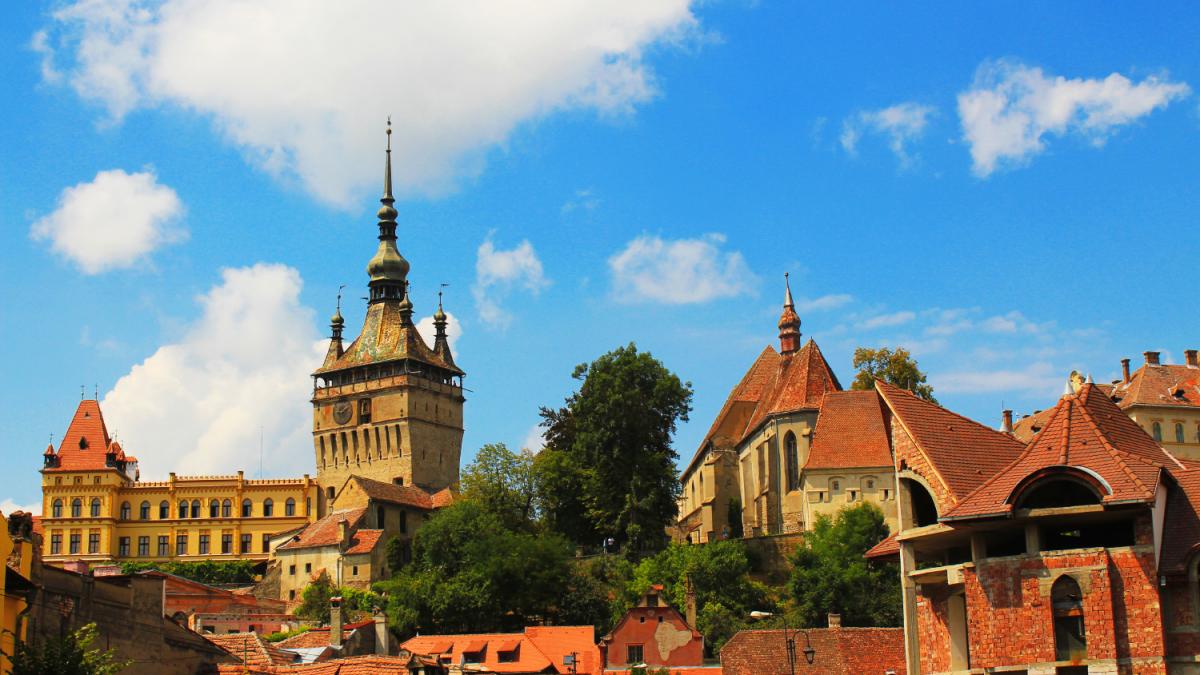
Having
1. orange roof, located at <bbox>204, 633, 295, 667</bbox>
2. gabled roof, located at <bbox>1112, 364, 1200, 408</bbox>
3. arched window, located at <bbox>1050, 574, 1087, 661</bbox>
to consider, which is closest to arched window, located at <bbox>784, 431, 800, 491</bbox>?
gabled roof, located at <bbox>1112, 364, 1200, 408</bbox>

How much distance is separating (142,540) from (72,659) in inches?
3674

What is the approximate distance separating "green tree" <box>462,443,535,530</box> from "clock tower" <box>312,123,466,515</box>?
17839 mm

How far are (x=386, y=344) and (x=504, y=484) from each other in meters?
28.0

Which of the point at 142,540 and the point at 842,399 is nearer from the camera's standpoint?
the point at 842,399

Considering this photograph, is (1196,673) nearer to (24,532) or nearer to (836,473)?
(24,532)

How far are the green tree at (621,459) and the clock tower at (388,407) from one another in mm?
25805

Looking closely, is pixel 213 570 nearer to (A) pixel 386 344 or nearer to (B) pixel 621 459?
(A) pixel 386 344

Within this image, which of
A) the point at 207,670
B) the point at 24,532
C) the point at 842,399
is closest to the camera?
the point at 24,532

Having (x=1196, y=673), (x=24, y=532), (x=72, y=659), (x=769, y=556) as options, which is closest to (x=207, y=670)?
(x=24, y=532)

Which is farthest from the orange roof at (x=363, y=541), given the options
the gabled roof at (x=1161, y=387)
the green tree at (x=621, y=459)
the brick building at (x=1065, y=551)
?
the brick building at (x=1065, y=551)

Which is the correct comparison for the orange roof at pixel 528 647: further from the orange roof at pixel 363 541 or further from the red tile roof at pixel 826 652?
the orange roof at pixel 363 541

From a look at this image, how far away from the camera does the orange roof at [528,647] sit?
69.7 metres

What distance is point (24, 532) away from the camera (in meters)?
35.4

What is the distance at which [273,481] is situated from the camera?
12088 cm
